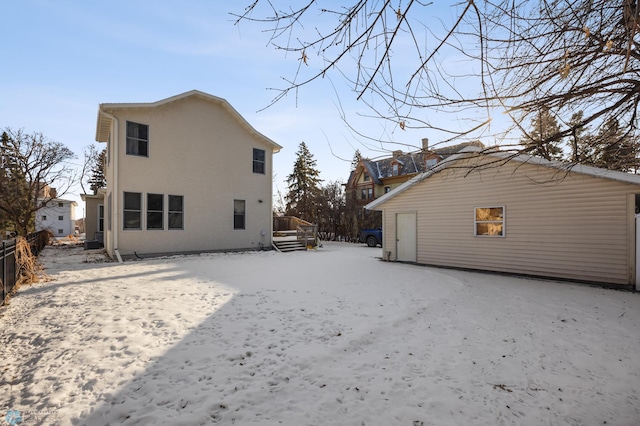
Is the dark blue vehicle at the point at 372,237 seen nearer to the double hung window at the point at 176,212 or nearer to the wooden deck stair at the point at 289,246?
the wooden deck stair at the point at 289,246

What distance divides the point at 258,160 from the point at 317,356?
1389 centimetres

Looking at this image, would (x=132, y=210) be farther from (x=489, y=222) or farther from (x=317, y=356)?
(x=489, y=222)

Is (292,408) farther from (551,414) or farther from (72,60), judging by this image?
(72,60)

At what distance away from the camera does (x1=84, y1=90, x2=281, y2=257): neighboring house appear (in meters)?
11.8

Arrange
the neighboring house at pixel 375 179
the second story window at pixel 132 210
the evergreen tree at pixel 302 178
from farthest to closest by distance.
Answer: the evergreen tree at pixel 302 178, the neighboring house at pixel 375 179, the second story window at pixel 132 210

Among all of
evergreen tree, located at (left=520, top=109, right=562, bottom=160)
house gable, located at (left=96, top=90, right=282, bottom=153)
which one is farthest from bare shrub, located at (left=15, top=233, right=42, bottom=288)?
evergreen tree, located at (left=520, top=109, right=562, bottom=160)

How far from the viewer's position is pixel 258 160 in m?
16.3

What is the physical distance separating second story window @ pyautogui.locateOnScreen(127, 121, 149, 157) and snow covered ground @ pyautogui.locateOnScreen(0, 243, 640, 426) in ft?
22.0

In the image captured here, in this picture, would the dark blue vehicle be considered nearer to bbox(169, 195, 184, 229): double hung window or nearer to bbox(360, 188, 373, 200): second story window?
bbox(360, 188, 373, 200): second story window

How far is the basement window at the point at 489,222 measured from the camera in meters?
9.85

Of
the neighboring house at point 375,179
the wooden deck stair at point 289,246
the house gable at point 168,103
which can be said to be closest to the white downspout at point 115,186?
the house gable at point 168,103

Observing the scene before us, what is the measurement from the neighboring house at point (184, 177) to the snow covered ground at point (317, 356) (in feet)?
18.2

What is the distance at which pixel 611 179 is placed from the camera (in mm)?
7762

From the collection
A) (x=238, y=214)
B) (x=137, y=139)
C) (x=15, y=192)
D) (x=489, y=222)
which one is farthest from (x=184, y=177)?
(x=15, y=192)
